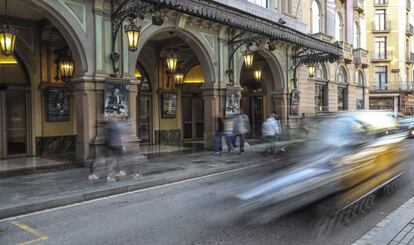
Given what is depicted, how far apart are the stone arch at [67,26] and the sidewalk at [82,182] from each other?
10.9 ft

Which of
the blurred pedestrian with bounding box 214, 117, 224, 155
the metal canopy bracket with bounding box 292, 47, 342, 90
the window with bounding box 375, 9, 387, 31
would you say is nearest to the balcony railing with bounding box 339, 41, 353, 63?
the metal canopy bracket with bounding box 292, 47, 342, 90

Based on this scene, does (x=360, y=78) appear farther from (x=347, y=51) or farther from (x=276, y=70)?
(x=276, y=70)

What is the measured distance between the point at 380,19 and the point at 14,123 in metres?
49.3

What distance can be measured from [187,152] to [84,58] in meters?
5.90

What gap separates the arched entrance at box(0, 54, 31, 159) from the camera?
13.5m

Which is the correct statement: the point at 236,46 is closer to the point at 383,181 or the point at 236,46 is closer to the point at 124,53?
the point at 124,53

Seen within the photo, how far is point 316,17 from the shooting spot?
81.6 ft

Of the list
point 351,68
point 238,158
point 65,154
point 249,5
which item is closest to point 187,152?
point 238,158

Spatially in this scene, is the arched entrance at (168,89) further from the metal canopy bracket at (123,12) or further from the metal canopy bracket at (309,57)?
the metal canopy bracket at (309,57)

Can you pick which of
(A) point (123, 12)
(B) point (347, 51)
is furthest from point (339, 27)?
(A) point (123, 12)

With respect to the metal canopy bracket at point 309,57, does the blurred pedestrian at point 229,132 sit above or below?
below

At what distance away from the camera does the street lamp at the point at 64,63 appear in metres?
14.3

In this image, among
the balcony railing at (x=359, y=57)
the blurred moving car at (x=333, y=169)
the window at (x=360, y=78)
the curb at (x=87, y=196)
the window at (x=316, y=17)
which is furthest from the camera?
the window at (x=360, y=78)

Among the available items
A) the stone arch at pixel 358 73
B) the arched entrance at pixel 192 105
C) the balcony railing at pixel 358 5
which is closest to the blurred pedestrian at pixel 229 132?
the arched entrance at pixel 192 105
